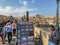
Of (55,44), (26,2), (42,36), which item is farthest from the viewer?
(26,2)

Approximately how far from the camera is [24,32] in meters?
4.44

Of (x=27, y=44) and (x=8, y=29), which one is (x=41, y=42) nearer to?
(x=27, y=44)

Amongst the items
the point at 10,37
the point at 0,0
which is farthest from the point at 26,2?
the point at 10,37

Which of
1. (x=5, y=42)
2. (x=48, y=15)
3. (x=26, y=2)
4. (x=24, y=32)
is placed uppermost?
(x=26, y=2)

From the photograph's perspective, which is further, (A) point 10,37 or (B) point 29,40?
(A) point 10,37

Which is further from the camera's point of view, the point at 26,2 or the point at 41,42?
the point at 26,2

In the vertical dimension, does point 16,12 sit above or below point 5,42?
above

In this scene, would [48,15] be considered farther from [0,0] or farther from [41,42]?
[0,0]

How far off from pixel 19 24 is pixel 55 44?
44.5 inches

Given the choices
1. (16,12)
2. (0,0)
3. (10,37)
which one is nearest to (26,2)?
(16,12)

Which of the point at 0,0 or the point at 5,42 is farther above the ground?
the point at 0,0

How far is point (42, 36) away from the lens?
4.91 metres

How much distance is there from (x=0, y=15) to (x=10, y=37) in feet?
2.42

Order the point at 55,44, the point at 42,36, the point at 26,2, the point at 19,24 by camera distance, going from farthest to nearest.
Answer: the point at 26,2, the point at 42,36, the point at 19,24, the point at 55,44
